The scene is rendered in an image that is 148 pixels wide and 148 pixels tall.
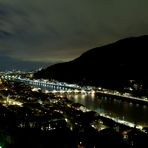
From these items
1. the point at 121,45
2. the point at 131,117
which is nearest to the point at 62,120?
the point at 131,117

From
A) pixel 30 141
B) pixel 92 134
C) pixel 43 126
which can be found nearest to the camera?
pixel 30 141

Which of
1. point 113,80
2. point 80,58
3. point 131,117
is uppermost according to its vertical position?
point 80,58

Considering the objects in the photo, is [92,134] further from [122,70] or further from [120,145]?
[122,70]

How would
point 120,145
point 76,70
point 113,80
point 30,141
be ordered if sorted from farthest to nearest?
point 76,70
point 113,80
point 120,145
point 30,141

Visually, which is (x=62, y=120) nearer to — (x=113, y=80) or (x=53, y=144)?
(x=53, y=144)

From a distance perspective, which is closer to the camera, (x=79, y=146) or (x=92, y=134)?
(x=79, y=146)

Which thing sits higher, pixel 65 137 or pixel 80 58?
pixel 80 58

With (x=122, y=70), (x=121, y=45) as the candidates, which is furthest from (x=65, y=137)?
(x=121, y=45)
